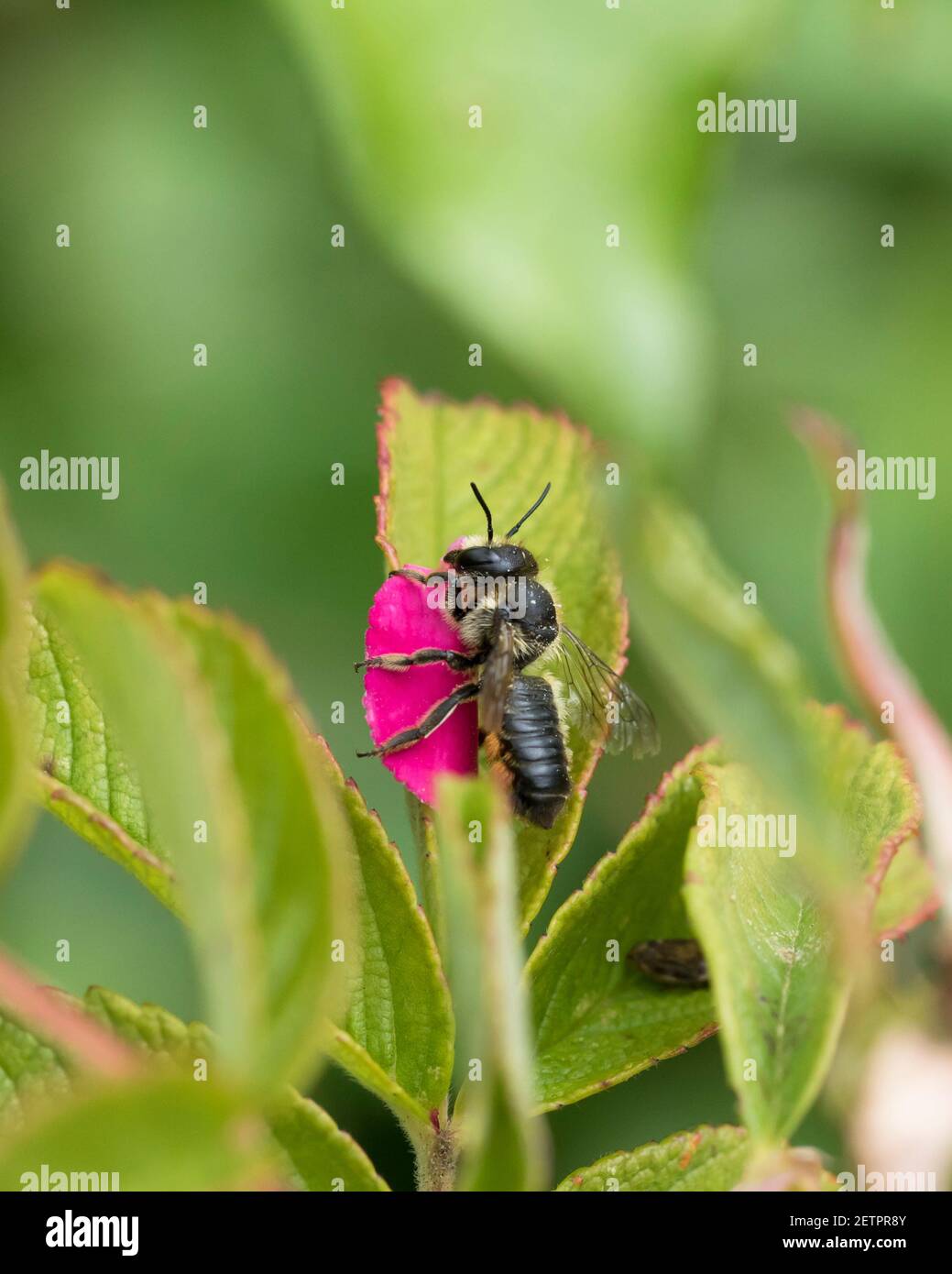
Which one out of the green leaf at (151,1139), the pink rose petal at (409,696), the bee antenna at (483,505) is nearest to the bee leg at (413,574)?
the pink rose petal at (409,696)

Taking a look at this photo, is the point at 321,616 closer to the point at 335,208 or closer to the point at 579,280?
the point at 335,208

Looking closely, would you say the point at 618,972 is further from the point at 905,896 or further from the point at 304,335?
the point at 304,335

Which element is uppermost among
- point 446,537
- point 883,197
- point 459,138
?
point 883,197

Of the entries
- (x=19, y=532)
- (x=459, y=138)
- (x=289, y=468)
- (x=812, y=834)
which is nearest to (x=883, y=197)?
(x=289, y=468)

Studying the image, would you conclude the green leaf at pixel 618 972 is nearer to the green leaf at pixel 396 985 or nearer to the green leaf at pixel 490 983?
the green leaf at pixel 396 985

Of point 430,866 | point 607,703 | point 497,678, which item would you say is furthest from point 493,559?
point 430,866

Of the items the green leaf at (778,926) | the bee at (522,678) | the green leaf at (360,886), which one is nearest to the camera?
the green leaf at (778,926)

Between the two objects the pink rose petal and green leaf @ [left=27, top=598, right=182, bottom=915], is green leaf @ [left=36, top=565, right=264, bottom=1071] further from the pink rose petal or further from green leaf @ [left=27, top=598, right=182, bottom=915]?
the pink rose petal
